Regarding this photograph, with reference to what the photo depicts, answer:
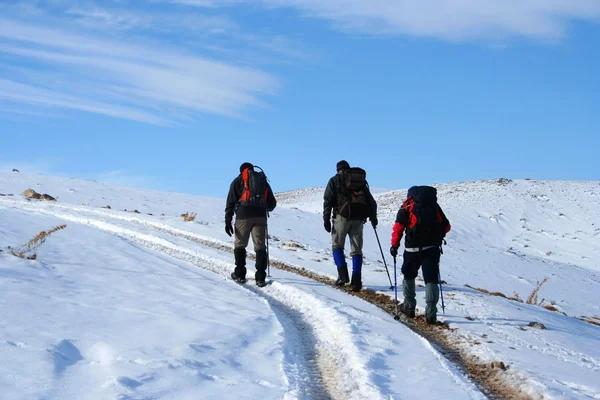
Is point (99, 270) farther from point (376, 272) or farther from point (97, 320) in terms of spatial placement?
point (376, 272)

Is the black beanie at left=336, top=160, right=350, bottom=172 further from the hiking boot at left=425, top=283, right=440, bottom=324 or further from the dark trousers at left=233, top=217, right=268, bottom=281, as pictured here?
the hiking boot at left=425, top=283, right=440, bottom=324

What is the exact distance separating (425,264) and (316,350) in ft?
9.27

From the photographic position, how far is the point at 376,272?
540 inches

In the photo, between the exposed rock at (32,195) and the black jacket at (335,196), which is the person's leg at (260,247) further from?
the exposed rock at (32,195)

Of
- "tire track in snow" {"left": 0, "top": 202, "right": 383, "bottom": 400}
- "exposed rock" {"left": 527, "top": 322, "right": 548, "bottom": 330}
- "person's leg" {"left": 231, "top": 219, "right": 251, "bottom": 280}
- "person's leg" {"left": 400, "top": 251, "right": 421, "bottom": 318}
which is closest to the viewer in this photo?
"tire track in snow" {"left": 0, "top": 202, "right": 383, "bottom": 400}

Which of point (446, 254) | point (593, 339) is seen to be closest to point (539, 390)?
point (593, 339)

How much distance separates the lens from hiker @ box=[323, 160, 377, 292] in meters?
11.0

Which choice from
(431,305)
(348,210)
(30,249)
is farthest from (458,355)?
(30,249)

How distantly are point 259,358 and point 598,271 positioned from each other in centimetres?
2491

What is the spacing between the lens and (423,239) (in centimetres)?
884

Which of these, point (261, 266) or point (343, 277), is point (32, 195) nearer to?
point (261, 266)

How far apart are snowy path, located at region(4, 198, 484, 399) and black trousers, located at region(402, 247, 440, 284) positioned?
2.53 feet

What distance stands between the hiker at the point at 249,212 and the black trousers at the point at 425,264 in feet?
9.96

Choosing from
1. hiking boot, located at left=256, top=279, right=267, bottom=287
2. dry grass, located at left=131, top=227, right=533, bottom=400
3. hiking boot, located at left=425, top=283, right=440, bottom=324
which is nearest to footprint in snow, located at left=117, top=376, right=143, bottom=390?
dry grass, located at left=131, top=227, right=533, bottom=400
